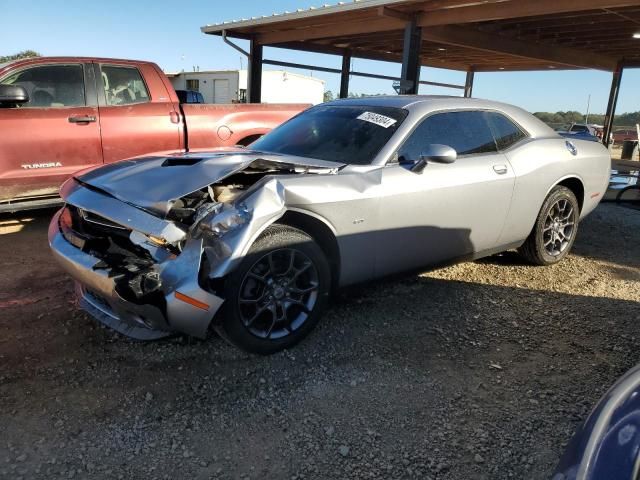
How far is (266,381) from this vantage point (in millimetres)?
2990

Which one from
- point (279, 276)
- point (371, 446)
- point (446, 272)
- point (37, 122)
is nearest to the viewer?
point (371, 446)

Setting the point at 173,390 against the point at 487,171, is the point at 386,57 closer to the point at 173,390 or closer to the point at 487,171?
the point at 487,171

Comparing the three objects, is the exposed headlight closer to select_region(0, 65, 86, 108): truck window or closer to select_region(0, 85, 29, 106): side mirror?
select_region(0, 85, 29, 106): side mirror

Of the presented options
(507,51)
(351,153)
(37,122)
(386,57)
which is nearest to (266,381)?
(351,153)

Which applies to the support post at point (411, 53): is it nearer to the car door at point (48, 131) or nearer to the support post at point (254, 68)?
the support post at point (254, 68)

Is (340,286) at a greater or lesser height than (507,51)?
lesser

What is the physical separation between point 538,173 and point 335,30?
33.3 feet

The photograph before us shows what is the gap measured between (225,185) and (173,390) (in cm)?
134

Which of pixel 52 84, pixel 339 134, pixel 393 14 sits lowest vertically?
pixel 339 134

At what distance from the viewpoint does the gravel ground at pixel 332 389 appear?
2.40 m

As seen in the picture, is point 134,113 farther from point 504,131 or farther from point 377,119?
point 504,131

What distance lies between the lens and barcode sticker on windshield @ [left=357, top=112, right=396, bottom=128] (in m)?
3.92

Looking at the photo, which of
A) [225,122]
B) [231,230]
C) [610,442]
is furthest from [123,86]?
[610,442]

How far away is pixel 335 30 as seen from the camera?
44.1 feet
